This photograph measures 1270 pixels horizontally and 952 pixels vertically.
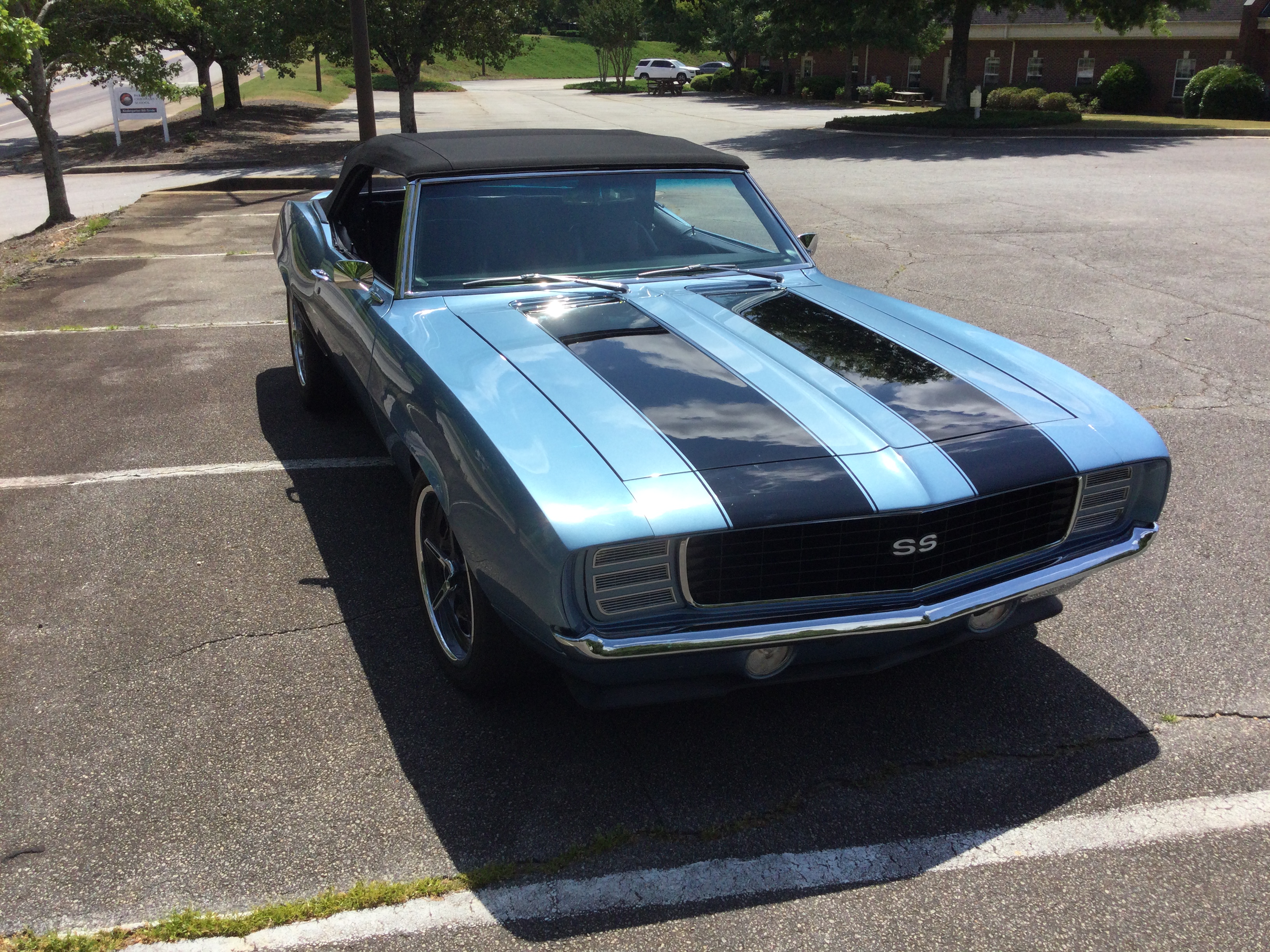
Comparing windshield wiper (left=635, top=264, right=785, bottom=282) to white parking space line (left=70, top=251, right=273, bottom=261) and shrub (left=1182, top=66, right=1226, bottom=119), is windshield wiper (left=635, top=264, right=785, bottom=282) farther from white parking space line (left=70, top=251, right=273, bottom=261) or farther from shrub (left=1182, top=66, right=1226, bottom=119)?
shrub (left=1182, top=66, right=1226, bottom=119)

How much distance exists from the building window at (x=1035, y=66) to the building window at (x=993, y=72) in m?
1.26

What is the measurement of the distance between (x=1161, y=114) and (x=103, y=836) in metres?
38.2

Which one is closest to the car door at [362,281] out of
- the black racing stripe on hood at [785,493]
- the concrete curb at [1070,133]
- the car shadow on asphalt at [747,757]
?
the car shadow on asphalt at [747,757]

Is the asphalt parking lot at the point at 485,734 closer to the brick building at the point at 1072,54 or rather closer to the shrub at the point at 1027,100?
the shrub at the point at 1027,100

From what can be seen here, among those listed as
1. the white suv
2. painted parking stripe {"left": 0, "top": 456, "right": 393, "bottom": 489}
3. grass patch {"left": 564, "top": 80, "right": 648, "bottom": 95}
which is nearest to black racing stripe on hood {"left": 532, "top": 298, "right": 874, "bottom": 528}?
painted parking stripe {"left": 0, "top": 456, "right": 393, "bottom": 489}

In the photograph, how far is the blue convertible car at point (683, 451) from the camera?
8.33 ft

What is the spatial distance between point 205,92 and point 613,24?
115 ft

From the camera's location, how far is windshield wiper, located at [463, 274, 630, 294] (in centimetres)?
384

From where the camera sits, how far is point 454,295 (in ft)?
12.4

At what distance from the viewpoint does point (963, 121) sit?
2512 centimetres

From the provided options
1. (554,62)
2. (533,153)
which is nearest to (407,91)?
(533,153)

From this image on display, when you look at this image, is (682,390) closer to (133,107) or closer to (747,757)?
(747,757)

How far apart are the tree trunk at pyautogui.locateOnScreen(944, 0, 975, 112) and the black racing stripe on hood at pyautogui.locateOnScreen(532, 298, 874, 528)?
24.6m

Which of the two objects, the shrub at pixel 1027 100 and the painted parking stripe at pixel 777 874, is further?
the shrub at pixel 1027 100
